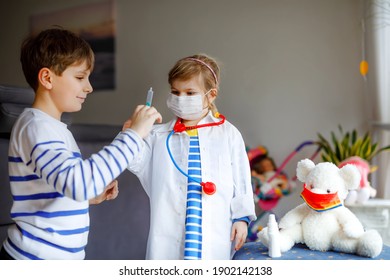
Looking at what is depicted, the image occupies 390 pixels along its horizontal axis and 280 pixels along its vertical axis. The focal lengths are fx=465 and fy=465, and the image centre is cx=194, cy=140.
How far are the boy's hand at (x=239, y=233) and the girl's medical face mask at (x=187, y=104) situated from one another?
32 cm

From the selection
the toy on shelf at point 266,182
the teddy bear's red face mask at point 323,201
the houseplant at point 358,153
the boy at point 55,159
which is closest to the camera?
the boy at point 55,159

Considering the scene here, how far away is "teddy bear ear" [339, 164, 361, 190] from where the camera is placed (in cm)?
115

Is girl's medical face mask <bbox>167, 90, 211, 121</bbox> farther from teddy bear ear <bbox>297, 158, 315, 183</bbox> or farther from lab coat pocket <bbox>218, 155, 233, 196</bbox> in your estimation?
teddy bear ear <bbox>297, 158, 315, 183</bbox>

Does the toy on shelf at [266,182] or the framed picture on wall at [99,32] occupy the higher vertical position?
the framed picture on wall at [99,32]

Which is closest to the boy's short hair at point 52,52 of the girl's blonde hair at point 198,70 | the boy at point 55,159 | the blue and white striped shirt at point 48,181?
the boy at point 55,159

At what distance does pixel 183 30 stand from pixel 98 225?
6.03 ft

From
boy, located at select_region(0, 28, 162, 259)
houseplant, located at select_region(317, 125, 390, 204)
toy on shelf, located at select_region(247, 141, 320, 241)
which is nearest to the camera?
boy, located at select_region(0, 28, 162, 259)

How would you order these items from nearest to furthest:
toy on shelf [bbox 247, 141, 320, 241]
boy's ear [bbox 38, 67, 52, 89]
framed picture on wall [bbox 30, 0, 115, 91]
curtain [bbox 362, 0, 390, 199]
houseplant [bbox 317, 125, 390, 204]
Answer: boy's ear [bbox 38, 67, 52, 89]
houseplant [bbox 317, 125, 390, 204]
curtain [bbox 362, 0, 390, 199]
toy on shelf [bbox 247, 141, 320, 241]
framed picture on wall [bbox 30, 0, 115, 91]

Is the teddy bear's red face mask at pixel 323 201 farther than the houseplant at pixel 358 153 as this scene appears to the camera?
No

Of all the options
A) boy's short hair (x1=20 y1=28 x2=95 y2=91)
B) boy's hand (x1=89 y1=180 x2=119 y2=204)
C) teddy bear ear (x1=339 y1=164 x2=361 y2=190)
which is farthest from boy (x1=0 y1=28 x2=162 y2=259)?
teddy bear ear (x1=339 y1=164 x2=361 y2=190)

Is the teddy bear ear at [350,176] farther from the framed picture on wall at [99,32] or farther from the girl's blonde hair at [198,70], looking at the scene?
the framed picture on wall at [99,32]

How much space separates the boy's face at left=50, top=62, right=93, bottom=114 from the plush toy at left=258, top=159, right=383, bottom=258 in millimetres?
566

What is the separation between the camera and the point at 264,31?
112 inches

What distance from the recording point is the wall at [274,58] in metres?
2.63
